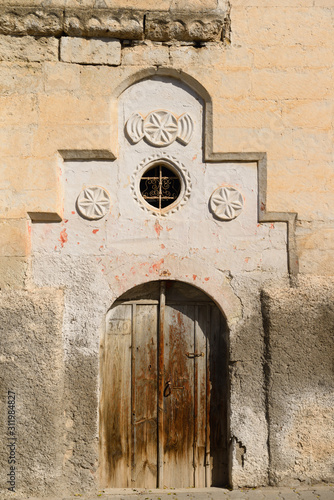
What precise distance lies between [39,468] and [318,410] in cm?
267

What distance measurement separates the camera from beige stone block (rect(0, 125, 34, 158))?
585 centimetres

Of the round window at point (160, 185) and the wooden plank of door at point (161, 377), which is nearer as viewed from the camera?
the wooden plank of door at point (161, 377)

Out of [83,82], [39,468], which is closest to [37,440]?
[39,468]

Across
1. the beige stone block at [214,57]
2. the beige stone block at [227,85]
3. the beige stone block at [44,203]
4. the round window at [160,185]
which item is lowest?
the beige stone block at [44,203]

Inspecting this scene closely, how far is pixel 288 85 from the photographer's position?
5910mm

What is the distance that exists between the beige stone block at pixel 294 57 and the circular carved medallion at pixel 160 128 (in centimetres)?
102

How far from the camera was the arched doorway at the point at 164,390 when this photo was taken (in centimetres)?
586

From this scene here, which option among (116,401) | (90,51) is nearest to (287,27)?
(90,51)

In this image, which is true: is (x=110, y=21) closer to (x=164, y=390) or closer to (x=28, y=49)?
(x=28, y=49)

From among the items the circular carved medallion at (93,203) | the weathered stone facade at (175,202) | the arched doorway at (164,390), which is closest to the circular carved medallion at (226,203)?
the weathered stone facade at (175,202)

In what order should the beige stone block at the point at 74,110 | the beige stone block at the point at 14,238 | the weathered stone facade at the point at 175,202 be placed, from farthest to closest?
the beige stone block at the point at 74,110 → the beige stone block at the point at 14,238 → the weathered stone facade at the point at 175,202

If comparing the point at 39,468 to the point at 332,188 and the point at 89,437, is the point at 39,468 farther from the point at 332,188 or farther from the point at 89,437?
the point at 332,188

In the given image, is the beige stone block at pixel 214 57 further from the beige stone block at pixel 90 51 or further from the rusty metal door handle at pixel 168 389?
the rusty metal door handle at pixel 168 389

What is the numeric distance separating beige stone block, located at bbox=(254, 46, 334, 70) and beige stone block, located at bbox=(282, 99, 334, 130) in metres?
0.37
